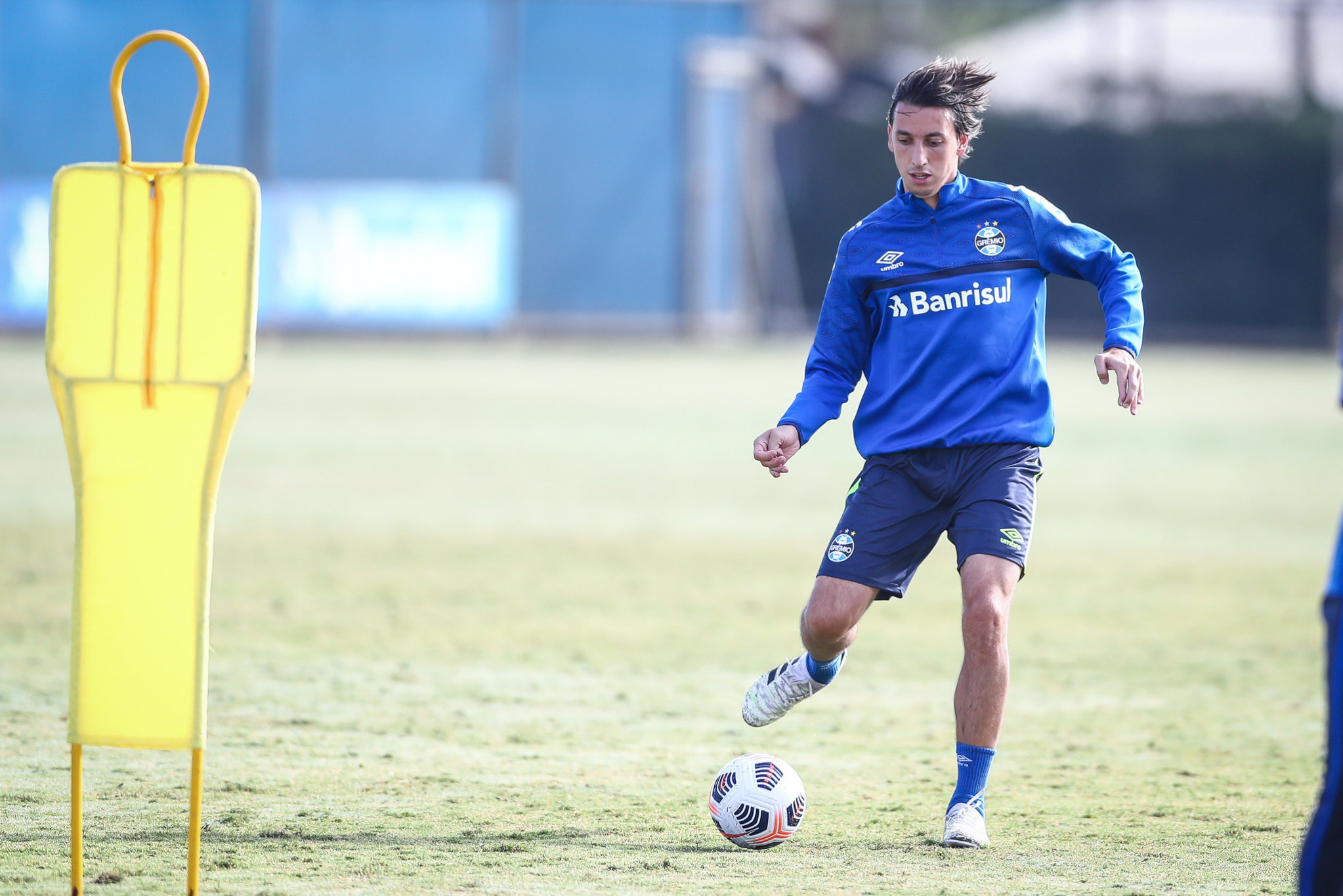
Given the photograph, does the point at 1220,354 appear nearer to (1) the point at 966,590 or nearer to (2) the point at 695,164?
(2) the point at 695,164

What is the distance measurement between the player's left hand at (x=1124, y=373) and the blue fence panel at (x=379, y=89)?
24.8m

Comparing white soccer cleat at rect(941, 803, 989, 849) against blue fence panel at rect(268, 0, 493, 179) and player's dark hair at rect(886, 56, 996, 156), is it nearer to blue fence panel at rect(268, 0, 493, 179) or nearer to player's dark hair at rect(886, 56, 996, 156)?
player's dark hair at rect(886, 56, 996, 156)

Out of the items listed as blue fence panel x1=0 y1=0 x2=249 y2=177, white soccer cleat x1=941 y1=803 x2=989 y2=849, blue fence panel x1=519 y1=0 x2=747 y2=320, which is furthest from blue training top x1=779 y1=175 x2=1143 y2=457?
blue fence panel x1=519 y1=0 x2=747 y2=320

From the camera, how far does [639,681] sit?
6941 millimetres

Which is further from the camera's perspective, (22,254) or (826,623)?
(22,254)

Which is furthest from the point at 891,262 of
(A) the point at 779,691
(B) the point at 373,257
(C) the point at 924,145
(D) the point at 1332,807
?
(B) the point at 373,257

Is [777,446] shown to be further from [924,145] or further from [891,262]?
[924,145]

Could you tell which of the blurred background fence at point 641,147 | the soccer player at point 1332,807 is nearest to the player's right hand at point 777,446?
the soccer player at point 1332,807

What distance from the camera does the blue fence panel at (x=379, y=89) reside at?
28.1m

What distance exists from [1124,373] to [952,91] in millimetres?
978

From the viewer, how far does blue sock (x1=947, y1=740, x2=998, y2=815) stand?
4668 millimetres

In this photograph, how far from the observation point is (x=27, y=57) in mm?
27172

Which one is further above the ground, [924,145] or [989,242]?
[924,145]

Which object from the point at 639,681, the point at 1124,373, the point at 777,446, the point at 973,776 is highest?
the point at 1124,373
